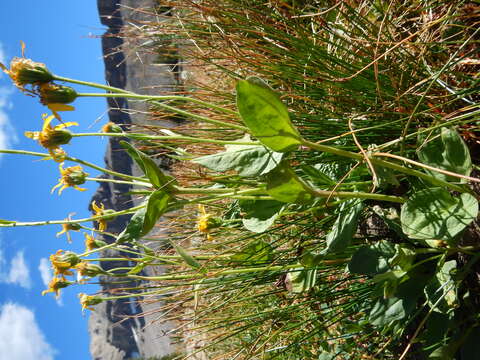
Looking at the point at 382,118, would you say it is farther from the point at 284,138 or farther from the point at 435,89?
the point at 284,138

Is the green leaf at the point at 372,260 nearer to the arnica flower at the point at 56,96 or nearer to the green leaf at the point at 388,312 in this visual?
the green leaf at the point at 388,312

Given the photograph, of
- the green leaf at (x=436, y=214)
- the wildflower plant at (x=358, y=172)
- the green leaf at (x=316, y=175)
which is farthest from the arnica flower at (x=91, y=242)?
the green leaf at (x=436, y=214)

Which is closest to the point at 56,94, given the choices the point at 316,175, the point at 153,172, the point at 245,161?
the point at 153,172

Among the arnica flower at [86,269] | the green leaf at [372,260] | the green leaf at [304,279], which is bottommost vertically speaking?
the green leaf at [304,279]

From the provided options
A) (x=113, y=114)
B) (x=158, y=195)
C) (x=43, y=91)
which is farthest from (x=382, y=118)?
(x=113, y=114)

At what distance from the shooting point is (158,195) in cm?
61

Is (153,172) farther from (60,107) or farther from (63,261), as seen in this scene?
(63,261)

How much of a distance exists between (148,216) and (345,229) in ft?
0.97

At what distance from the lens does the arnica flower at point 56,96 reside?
58 cm

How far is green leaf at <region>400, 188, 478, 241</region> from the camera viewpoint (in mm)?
557

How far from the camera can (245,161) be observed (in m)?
0.59

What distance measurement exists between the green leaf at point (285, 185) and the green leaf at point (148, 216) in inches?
6.6

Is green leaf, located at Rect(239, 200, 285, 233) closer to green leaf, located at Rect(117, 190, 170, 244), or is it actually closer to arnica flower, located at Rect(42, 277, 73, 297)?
green leaf, located at Rect(117, 190, 170, 244)

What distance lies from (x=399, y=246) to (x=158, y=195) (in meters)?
0.37
